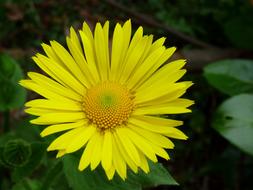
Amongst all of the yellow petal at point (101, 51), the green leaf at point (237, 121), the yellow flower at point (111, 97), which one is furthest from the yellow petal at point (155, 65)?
the green leaf at point (237, 121)

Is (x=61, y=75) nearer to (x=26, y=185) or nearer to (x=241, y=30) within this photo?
(x=26, y=185)

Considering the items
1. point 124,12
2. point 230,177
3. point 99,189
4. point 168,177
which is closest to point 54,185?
point 99,189

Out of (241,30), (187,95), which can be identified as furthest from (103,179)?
(241,30)

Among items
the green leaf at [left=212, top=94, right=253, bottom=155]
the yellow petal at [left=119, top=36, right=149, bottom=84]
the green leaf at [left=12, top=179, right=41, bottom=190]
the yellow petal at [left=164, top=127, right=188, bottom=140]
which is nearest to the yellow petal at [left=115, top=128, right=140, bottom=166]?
the yellow petal at [left=164, top=127, right=188, bottom=140]

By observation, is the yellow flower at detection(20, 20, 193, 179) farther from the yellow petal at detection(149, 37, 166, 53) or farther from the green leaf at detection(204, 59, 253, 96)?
the green leaf at detection(204, 59, 253, 96)

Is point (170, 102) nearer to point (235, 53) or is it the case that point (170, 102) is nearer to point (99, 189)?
point (99, 189)

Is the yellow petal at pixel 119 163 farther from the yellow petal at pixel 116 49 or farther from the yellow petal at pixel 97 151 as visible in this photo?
the yellow petal at pixel 116 49
